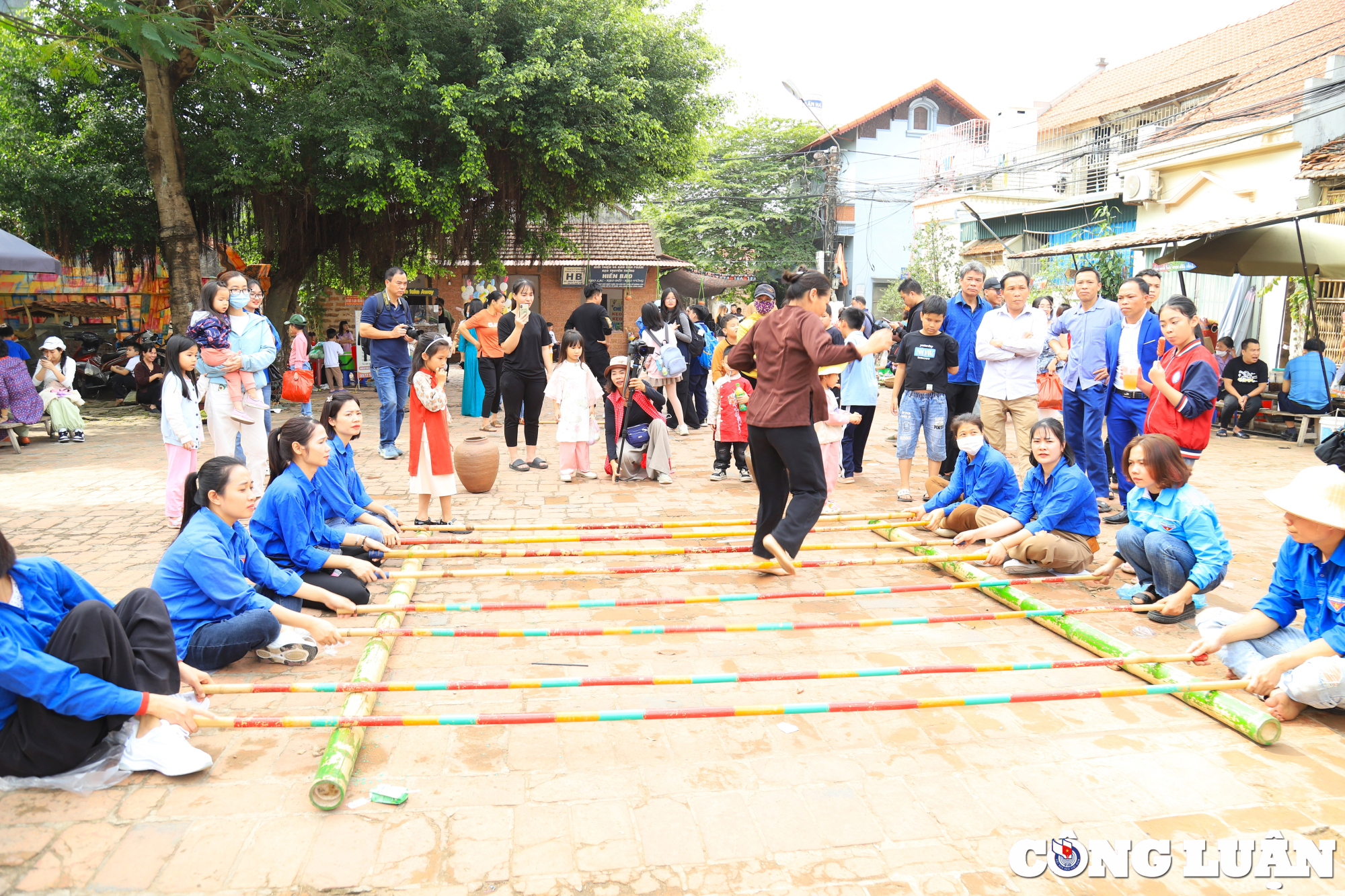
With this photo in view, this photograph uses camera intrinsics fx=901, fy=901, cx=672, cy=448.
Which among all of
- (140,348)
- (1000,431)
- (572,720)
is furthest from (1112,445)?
(140,348)

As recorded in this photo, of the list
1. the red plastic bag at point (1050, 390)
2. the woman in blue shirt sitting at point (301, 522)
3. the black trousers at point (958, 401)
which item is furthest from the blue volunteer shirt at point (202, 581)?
the red plastic bag at point (1050, 390)

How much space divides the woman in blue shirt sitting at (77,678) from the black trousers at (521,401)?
18.8 ft

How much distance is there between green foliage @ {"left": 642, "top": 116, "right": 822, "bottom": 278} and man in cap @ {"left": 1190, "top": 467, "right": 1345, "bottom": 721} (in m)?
31.6

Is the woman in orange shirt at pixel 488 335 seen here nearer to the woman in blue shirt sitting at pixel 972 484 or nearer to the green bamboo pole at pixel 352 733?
the woman in blue shirt sitting at pixel 972 484

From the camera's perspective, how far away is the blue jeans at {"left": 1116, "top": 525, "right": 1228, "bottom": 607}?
4566 mm

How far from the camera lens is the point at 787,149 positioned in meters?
36.1

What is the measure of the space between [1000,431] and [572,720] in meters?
5.28

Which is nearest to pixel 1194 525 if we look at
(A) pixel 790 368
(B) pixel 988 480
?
(B) pixel 988 480

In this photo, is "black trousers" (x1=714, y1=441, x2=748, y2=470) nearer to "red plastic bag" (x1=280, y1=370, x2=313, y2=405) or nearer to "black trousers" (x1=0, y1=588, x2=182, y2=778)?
"red plastic bag" (x1=280, y1=370, x2=313, y2=405)

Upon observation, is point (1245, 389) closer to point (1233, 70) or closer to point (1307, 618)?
point (1307, 618)

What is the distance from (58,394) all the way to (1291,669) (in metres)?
13.4

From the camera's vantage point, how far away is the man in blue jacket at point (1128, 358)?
6.60 metres

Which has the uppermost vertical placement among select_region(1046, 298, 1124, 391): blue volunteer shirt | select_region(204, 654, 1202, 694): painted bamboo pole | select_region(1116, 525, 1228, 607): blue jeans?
select_region(1046, 298, 1124, 391): blue volunteer shirt

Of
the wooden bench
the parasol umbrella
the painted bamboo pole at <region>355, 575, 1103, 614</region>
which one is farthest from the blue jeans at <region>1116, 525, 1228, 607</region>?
the parasol umbrella
